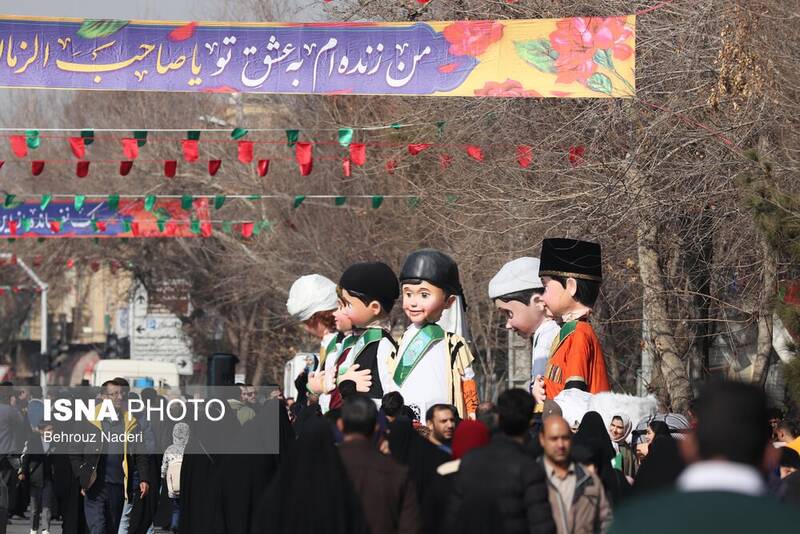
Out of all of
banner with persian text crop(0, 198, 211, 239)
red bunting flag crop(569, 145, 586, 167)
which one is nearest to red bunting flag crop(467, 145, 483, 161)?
red bunting flag crop(569, 145, 586, 167)

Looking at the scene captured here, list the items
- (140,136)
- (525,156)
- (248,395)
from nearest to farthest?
(248,395)
(525,156)
(140,136)

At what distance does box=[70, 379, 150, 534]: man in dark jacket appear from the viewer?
14.8 meters

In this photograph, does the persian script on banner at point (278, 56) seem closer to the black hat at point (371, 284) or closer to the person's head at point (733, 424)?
the black hat at point (371, 284)

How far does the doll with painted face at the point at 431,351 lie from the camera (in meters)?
10.5

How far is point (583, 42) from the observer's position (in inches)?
573

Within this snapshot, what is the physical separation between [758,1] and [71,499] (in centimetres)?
738

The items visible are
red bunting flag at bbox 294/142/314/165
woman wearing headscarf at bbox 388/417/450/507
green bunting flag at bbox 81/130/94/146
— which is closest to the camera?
woman wearing headscarf at bbox 388/417/450/507

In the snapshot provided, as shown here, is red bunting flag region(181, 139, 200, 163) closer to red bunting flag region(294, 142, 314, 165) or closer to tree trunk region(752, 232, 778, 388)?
red bunting flag region(294, 142, 314, 165)

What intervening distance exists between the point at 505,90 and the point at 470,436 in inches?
296

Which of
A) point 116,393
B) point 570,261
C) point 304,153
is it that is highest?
point 304,153

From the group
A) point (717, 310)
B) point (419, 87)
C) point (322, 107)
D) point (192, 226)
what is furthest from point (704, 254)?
point (192, 226)

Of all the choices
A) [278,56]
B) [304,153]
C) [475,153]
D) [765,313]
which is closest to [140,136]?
[304,153]

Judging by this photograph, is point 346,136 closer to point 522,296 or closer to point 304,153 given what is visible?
point 304,153

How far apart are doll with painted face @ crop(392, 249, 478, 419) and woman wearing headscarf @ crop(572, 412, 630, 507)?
4.72ft
